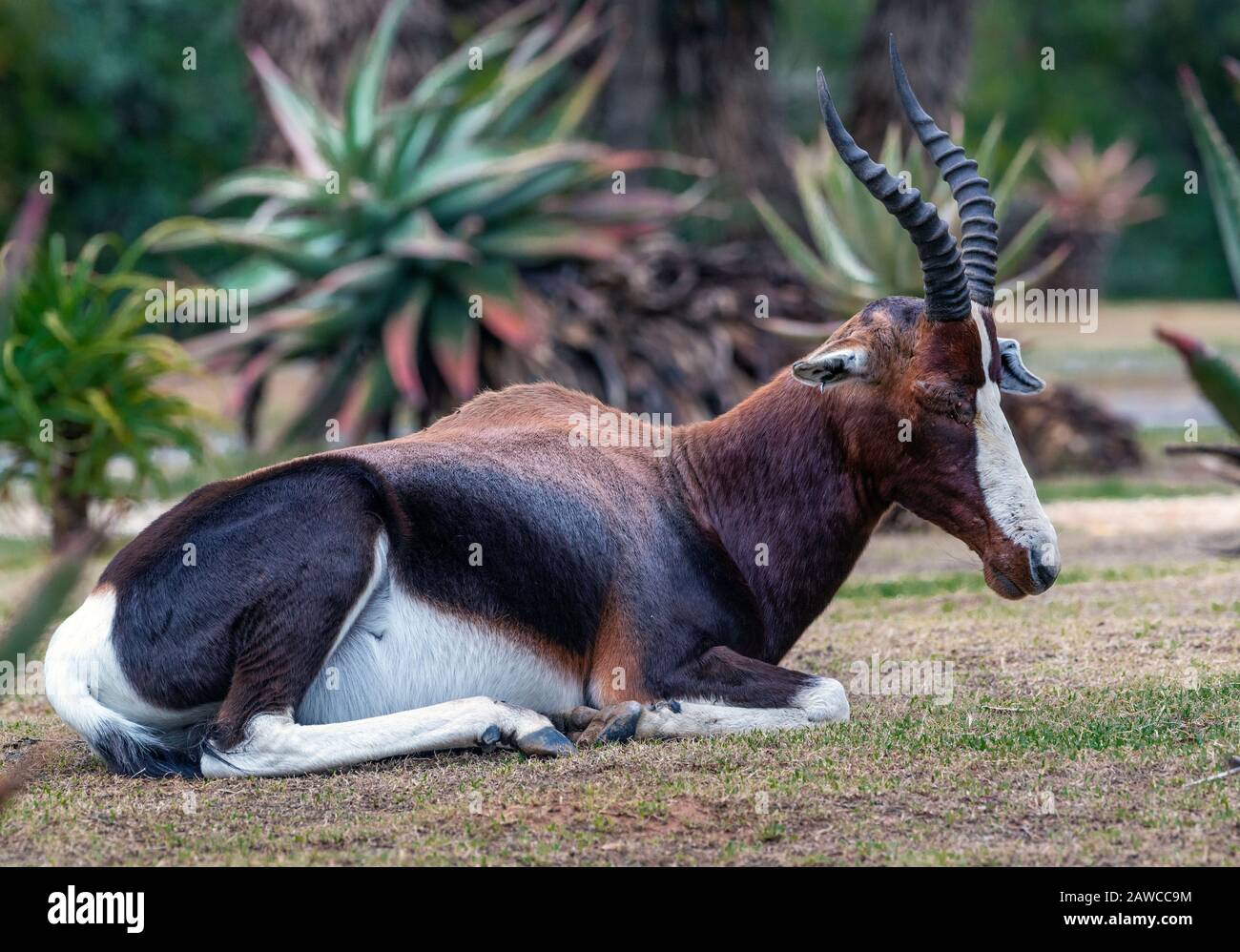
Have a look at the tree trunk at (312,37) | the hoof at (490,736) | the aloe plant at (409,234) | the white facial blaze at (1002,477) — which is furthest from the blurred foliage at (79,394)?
the white facial blaze at (1002,477)

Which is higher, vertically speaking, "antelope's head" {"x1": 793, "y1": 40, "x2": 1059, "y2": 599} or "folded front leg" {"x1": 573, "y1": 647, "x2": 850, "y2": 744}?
"antelope's head" {"x1": 793, "y1": 40, "x2": 1059, "y2": 599}

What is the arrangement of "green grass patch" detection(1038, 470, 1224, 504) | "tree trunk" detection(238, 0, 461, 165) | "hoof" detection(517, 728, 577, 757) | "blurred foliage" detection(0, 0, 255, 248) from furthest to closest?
"blurred foliage" detection(0, 0, 255, 248) → "tree trunk" detection(238, 0, 461, 165) → "green grass patch" detection(1038, 470, 1224, 504) → "hoof" detection(517, 728, 577, 757)

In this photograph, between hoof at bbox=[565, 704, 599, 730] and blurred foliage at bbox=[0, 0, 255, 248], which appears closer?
hoof at bbox=[565, 704, 599, 730]

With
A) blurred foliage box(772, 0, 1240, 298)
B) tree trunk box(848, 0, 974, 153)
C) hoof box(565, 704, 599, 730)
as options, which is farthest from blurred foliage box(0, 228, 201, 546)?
blurred foliage box(772, 0, 1240, 298)

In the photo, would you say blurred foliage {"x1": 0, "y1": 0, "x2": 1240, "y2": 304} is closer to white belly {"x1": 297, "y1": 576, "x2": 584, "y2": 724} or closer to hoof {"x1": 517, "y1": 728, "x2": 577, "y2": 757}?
white belly {"x1": 297, "y1": 576, "x2": 584, "y2": 724}

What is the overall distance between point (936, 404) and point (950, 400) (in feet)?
0.15

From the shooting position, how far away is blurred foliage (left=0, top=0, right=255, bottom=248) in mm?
30375

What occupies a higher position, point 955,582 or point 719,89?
point 719,89

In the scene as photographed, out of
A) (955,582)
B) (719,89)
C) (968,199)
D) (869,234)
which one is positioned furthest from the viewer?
(719,89)

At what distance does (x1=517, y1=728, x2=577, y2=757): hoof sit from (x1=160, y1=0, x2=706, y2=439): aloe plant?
19.6 feet

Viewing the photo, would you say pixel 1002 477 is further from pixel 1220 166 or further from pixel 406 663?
pixel 406 663

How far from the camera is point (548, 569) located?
217 inches

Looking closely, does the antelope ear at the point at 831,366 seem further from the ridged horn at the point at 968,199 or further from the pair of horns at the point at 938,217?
the ridged horn at the point at 968,199

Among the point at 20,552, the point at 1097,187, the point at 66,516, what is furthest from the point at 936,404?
the point at 1097,187
